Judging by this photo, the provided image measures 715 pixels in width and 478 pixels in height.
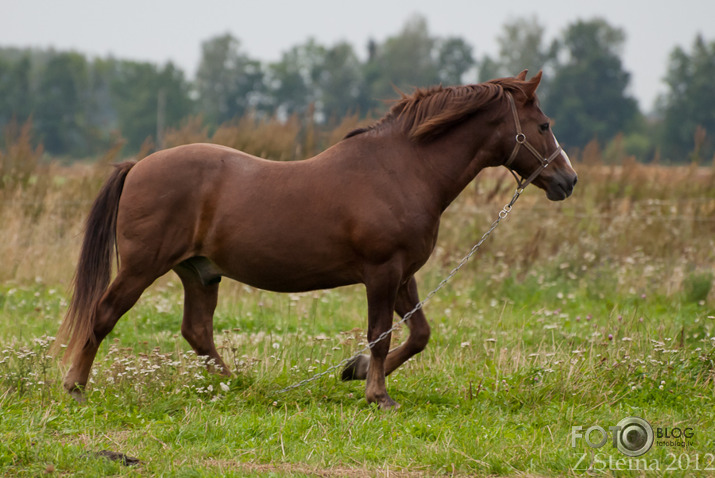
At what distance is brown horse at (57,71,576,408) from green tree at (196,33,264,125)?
5711 centimetres

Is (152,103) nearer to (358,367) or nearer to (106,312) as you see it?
(106,312)

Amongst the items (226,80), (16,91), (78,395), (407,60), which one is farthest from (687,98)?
(78,395)

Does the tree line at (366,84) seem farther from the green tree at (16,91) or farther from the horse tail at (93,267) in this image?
the horse tail at (93,267)

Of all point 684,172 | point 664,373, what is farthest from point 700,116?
point 664,373

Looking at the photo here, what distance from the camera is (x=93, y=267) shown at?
18.2 feet

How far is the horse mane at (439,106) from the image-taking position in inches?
210

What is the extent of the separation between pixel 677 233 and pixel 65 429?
9.06 m

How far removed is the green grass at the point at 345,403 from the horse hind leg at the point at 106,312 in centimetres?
14

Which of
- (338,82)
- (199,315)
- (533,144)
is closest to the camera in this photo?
(533,144)

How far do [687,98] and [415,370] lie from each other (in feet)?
185

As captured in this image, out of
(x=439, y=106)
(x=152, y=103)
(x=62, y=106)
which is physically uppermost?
(x=152, y=103)

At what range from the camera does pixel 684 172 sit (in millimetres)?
13031

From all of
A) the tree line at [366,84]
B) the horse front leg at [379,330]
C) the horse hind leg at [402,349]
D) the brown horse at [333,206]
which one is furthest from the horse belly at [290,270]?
the tree line at [366,84]

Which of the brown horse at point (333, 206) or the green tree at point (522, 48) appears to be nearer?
the brown horse at point (333, 206)
